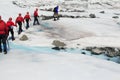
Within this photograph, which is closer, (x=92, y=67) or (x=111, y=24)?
(x=92, y=67)

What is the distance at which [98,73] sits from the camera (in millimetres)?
15281

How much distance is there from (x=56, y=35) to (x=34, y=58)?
11.7m

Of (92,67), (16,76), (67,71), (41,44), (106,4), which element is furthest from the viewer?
(106,4)

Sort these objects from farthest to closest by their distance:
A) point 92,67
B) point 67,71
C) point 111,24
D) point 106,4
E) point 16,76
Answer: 1. point 106,4
2. point 111,24
3. point 92,67
4. point 67,71
5. point 16,76

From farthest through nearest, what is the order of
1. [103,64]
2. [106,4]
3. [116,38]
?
1. [106,4]
2. [116,38]
3. [103,64]

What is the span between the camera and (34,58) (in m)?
17.8

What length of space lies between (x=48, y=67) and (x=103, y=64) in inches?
150

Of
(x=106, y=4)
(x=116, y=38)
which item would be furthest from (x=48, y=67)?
(x=106, y=4)


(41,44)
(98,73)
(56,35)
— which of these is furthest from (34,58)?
(56,35)

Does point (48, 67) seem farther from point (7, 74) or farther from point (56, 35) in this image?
point (56, 35)

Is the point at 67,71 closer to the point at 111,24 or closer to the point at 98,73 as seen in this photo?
the point at 98,73

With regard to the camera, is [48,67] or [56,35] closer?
[48,67]

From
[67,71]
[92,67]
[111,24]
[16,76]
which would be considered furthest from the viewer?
[111,24]

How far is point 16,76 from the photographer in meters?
14.0
